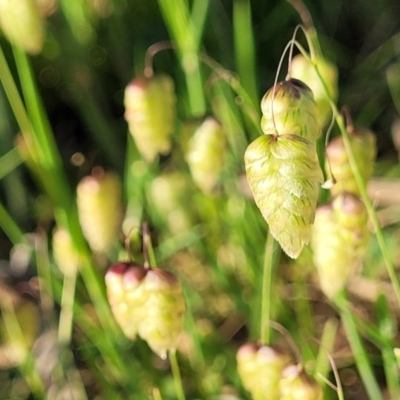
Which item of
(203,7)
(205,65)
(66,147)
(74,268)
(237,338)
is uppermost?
(203,7)

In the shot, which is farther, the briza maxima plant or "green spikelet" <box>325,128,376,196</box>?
"green spikelet" <box>325,128,376,196</box>

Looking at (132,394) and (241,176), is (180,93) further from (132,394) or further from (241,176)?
(132,394)

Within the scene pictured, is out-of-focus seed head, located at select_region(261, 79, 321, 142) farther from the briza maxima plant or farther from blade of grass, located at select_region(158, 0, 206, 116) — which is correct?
blade of grass, located at select_region(158, 0, 206, 116)

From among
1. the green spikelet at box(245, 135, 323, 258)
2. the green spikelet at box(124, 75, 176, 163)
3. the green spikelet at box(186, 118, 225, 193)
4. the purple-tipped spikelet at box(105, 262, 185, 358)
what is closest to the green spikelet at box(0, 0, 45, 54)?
the green spikelet at box(124, 75, 176, 163)

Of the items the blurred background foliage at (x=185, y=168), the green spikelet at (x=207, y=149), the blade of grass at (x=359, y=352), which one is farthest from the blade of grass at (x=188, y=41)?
the blade of grass at (x=359, y=352)

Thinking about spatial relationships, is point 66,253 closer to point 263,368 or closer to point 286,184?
point 263,368

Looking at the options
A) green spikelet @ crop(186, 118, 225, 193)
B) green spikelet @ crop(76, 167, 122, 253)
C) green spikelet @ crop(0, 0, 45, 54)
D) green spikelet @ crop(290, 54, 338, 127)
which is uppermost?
green spikelet @ crop(0, 0, 45, 54)

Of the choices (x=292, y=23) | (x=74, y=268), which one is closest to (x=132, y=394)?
(x=74, y=268)
